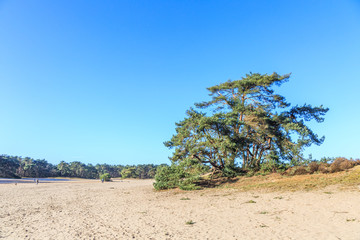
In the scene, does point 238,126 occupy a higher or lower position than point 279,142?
higher

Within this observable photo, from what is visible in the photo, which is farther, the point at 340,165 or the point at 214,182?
the point at 214,182

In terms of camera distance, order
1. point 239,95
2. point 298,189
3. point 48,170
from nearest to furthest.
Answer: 1. point 298,189
2. point 239,95
3. point 48,170

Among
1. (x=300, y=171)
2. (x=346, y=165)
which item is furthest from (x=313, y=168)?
(x=346, y=165)

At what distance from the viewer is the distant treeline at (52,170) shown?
81.9 metres

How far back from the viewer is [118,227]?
8906 mm

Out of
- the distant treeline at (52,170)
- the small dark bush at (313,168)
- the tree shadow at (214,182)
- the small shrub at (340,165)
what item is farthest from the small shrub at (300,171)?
the distant treeline at (52,170)

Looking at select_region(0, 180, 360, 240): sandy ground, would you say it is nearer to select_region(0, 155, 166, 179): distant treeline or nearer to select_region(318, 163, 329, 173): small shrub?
select_region(318, 163, 329, 173): small shrub

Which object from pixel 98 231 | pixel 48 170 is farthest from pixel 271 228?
pixel 48 170

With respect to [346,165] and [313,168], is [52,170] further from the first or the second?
[346,165]

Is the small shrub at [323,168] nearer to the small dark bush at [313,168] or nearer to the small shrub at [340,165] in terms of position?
the small dark bush at [313,168]

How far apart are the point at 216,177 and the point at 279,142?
9.19 meters

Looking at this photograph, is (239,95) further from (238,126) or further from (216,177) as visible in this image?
(216,177)

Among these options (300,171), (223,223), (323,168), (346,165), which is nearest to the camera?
(223,223)

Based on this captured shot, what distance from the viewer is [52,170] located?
3816 inches
